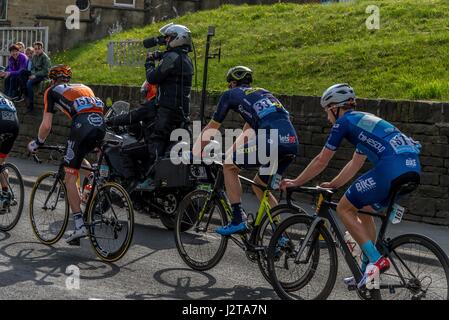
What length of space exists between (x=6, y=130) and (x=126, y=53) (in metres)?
10.9

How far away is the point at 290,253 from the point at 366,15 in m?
13.3

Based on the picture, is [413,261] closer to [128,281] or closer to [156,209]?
[128,281]

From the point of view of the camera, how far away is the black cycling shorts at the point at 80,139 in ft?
32.9

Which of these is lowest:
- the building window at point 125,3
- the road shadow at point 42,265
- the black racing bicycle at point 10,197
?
the road shadow at point 42,265

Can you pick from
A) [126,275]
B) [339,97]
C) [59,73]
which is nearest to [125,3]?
[59,73]

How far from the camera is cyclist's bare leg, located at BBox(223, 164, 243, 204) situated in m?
9.00

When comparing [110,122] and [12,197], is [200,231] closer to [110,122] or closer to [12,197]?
[12,197]

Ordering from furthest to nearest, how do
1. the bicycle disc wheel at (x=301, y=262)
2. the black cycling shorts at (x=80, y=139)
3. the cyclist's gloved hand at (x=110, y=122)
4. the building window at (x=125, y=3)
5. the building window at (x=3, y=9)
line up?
the building window at (x=125, y=3)
the building window at (x=3, y=9)
the cyclist's gloved hand at (x=110, y=122)
the black cycling shorts at (x=80, y=139)
the bicycle disc wheel at (x=301, y=262)

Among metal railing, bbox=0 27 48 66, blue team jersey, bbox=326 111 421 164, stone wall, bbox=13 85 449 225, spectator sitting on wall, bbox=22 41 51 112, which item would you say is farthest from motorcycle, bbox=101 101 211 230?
metal railing, bbox=0 27 48 66

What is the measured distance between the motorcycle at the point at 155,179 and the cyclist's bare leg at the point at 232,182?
176 centimetres

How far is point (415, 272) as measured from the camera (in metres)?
7.14

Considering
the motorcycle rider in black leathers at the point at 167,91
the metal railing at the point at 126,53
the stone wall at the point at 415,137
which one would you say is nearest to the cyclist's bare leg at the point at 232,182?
the motorcycle rider in black leathers at the point at 167,91

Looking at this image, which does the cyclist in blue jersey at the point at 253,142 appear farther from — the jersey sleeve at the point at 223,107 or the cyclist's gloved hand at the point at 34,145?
the cyclist's gloved hand at the point at 34,145
